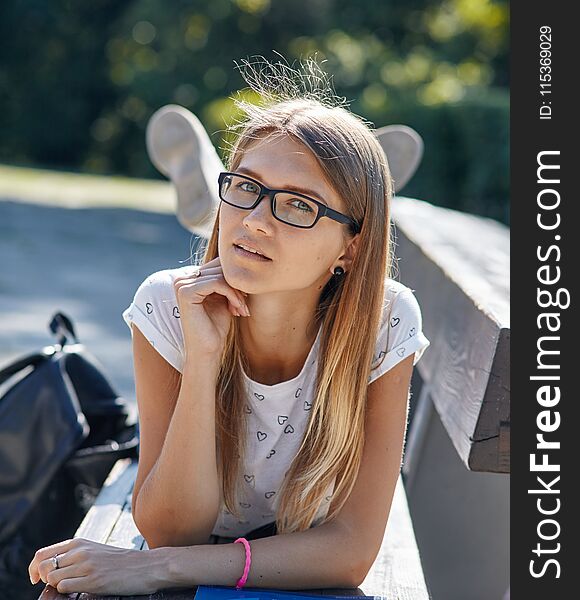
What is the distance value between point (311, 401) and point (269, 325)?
204 millimetres

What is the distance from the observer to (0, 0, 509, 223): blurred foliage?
1781cm

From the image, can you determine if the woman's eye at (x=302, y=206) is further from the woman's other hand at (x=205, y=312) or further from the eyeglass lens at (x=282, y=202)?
Answer: the woman's other hand at (x=205, y=312)

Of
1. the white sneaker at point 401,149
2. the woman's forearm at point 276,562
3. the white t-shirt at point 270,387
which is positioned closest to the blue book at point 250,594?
the woman's forearm at point 276,562

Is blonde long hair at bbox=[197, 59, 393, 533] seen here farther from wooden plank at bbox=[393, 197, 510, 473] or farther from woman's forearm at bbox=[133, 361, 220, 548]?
wooden plank at bbox=[393, 197, 510, 473]

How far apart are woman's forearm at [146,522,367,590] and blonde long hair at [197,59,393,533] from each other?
0.38ft

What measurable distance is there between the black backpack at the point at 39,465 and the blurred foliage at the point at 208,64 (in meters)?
12.6

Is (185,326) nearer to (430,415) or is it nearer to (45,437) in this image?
(45,437)

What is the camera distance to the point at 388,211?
8.34 feet

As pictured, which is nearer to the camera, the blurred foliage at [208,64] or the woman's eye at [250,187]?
the woman's eye at [250,187]

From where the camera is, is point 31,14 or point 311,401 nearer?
point 311,401

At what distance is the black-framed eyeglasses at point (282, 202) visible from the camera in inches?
92.3

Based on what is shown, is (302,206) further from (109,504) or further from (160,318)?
(109,504)

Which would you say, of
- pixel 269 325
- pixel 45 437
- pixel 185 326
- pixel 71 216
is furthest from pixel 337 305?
pixel 71 216

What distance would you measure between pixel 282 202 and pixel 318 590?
2.75 feet
